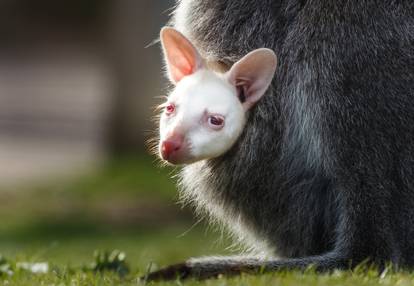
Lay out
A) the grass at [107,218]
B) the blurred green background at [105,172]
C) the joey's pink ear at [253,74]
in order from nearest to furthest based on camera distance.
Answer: the joey's pink ear at [253,74] → the grass at [107,218] → the blurred green background at [105,172]

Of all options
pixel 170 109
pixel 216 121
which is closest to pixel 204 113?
pixel 216 121

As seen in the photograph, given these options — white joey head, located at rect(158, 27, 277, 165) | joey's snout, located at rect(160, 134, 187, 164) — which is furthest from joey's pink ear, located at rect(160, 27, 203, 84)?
joey's snout, located at rect(160, 134, 187, 164)

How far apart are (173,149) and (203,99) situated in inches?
12.8

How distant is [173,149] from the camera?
5227 mm

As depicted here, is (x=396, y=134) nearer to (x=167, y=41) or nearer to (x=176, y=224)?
(x=167, y=41)

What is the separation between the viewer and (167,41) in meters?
5.70

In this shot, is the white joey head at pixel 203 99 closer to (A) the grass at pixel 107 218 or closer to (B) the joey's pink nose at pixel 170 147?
(B) the joey's pink nose at pixel 170 147

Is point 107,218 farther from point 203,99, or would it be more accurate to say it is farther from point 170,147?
point 170,147

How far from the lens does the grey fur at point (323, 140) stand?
5.41 meters

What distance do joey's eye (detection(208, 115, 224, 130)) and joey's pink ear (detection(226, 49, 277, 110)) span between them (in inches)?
10.2

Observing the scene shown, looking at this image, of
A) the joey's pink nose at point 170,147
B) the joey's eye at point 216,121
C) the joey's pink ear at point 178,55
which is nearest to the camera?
the joey's pink nose at point 170,147

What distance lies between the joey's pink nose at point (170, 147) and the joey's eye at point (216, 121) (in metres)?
0.20

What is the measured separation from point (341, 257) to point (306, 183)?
431 mm

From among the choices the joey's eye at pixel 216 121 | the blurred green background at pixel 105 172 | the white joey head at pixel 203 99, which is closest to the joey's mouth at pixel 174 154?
the white joey head at pixel 203 99
